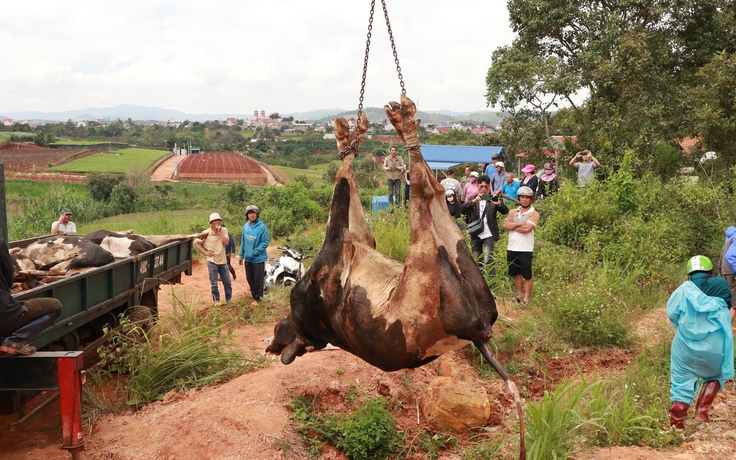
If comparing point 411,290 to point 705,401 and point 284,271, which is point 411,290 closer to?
point 705,401

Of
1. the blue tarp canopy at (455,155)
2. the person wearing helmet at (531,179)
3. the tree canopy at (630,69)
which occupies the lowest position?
the person wearing helmet at (531,179)

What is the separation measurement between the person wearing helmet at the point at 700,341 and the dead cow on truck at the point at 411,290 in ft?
8.71

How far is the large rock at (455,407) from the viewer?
6.01 metres

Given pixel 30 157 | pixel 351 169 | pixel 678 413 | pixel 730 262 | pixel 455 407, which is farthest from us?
pixel 30 157

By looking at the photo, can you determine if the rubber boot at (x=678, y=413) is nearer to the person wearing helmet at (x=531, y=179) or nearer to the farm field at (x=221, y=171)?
the person wearing helmet at (x=531, y=179)

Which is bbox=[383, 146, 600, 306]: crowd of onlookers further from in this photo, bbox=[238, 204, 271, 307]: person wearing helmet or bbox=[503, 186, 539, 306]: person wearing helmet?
bbox=[238, 204, 271, 307]: person wearing helmet

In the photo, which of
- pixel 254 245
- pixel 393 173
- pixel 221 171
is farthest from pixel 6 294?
pixel 221 171

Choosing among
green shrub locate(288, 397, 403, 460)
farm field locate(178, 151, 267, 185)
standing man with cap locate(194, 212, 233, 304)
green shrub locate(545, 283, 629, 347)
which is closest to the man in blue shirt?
green shrub locate(545, 283, 629, 347)

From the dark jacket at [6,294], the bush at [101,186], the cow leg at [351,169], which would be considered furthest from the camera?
the bush at [101,186]

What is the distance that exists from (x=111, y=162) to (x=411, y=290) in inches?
1806

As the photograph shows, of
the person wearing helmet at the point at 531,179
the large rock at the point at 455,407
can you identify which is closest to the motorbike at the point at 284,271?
the person wearing helmet at the point at 531,179

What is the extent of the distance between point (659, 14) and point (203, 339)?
605 inches

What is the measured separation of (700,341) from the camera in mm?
5340

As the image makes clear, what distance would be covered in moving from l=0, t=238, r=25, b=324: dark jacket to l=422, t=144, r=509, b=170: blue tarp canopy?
54.1 feet
